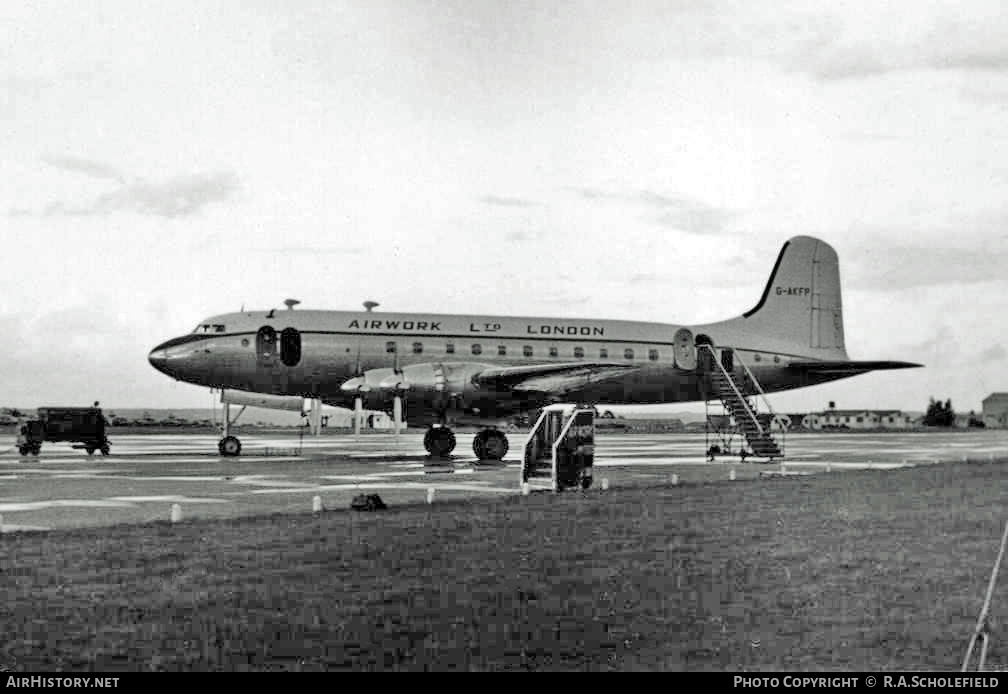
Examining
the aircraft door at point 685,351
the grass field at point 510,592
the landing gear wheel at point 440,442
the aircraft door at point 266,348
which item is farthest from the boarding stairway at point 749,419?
the grass field at point 510,592

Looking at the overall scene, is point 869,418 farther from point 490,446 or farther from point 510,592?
point 510,592

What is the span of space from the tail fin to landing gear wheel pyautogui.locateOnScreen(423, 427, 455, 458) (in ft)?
51.6

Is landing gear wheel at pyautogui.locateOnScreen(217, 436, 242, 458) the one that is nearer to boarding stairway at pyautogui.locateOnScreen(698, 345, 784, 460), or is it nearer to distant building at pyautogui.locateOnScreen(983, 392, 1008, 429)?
boarding stairway at pyautogui.locateOnScreen(698, 345, 784, 460)

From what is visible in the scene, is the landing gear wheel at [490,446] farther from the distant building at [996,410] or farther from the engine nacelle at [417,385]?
the distant building at [996,410]

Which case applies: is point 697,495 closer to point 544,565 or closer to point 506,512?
point 506,512

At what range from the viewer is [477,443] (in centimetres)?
3775

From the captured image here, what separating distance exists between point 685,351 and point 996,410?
141 m

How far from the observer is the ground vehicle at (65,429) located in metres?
41.3

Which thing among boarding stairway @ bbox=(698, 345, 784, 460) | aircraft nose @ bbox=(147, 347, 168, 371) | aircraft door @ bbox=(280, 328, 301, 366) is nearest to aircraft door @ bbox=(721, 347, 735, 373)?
boarding stairway @ bbox=(698, 345, 784, 460)

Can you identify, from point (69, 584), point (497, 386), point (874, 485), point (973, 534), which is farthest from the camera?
point (497, 386)

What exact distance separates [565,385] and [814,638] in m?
29.6

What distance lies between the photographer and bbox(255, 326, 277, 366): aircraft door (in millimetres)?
38156
